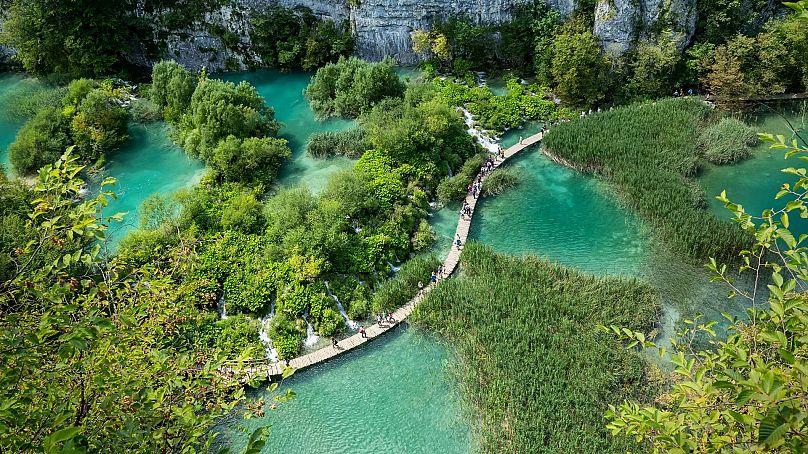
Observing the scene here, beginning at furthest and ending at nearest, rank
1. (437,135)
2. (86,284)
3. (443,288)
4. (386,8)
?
(386,8) < (437,135) < (443,288) < (86,284)

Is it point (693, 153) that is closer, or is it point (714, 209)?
point (714, 209)

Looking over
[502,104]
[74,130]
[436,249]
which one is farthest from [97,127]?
[502,104]

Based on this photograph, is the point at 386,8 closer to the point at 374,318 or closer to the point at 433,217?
the point at 433,217

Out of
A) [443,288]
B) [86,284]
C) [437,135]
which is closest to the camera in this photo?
[86,284]

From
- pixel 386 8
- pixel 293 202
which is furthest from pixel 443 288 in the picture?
pixel 386 8

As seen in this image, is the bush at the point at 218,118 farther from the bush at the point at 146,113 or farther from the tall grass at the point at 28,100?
the tall grass at the point at 28,100

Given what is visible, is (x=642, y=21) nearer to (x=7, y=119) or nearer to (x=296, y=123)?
(x=296, y=123)
